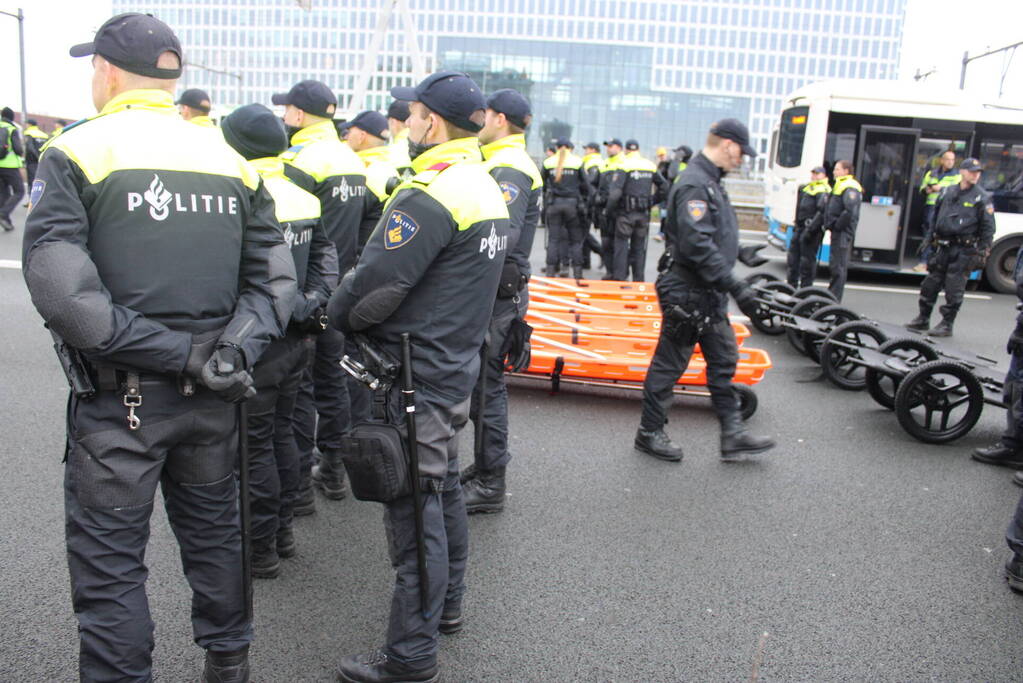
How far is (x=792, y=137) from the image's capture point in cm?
1351

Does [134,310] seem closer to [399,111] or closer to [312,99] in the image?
[312,99]

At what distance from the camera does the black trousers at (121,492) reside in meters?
2.19

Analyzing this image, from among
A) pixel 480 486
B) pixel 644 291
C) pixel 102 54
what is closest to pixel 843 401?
pixel 644 291

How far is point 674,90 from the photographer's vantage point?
345ft

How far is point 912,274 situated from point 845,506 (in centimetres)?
1051

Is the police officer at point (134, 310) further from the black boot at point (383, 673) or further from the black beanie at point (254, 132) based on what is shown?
the black beanie at point (254, 132)

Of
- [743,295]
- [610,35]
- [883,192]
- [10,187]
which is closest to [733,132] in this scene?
[743,295]

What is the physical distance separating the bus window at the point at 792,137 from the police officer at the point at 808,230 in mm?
2116

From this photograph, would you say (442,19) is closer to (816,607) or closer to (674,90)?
(674,90)

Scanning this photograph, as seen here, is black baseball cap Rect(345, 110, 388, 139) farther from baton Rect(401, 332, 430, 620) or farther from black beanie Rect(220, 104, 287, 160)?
baton Rect(401, 332, 430, 620)

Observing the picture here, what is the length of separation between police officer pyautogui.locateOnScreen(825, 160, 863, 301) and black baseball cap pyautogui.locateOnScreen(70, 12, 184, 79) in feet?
29.4

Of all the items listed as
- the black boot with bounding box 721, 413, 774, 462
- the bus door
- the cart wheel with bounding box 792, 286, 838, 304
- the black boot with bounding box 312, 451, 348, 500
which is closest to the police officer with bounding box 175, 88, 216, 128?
the black boot with bounding box 312, 451, 348, 500

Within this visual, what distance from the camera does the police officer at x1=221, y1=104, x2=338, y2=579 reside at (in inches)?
124

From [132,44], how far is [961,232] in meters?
8.21
